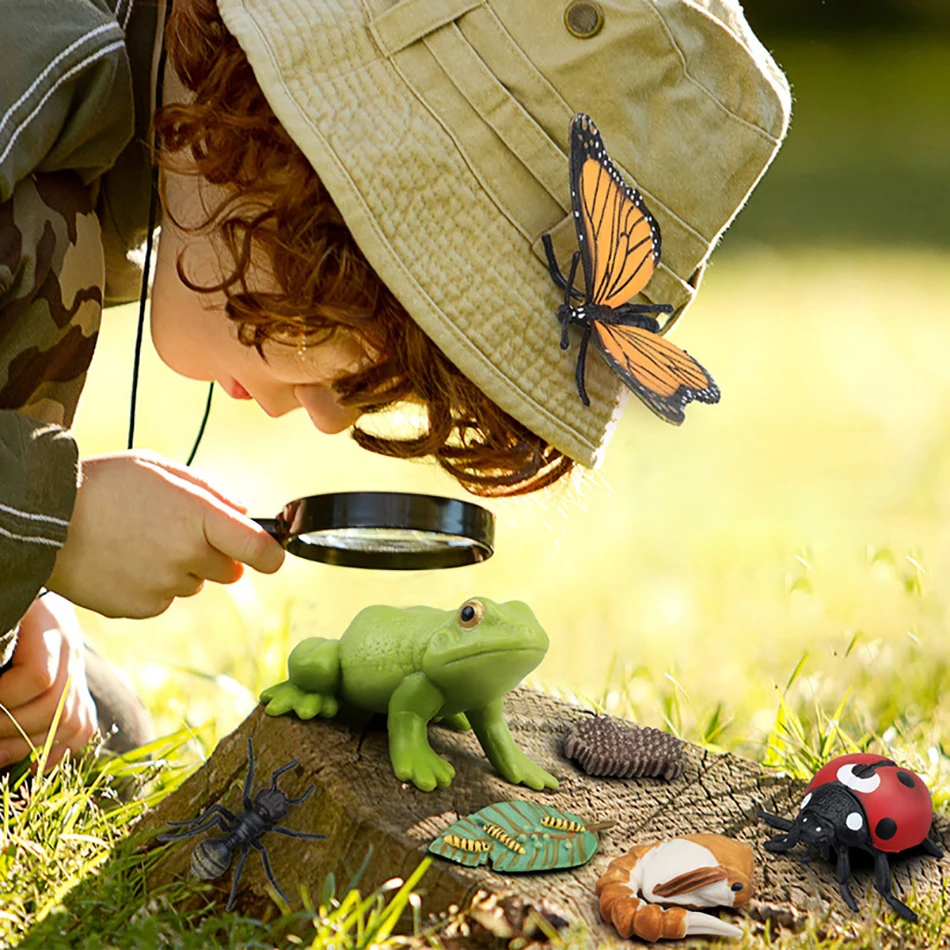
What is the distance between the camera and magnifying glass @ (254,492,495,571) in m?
1.31

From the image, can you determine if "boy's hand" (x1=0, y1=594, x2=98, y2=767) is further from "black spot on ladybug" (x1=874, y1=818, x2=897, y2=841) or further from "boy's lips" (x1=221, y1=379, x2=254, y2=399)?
"black spot on ladybug" (x1=874, y1=818, x2=897, y2=841)

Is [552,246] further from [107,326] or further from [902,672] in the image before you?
[107,326]

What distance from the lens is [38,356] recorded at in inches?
55.0

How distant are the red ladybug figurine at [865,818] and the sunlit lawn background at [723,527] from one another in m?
0.46

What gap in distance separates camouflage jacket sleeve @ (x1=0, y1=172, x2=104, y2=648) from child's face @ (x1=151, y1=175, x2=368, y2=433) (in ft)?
0.40

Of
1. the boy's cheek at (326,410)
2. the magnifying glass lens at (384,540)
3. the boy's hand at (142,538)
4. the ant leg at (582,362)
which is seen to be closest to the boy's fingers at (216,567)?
the boy's hand at (142,538)

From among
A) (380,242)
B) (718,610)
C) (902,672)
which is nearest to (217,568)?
(380,242)

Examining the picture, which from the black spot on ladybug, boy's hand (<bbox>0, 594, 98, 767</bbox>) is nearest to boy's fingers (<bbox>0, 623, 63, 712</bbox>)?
boy's hand (<bbox>0, 594, 98, 767</bbox>)

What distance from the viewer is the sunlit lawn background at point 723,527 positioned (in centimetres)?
212

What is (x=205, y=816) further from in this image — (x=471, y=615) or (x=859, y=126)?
(x=859, y=126)

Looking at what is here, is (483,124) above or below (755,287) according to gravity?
above

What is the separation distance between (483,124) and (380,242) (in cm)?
16

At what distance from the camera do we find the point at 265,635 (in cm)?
221

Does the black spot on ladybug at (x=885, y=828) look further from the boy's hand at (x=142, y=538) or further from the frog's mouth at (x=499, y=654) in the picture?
the boy's hand at (x=142, y=538)
